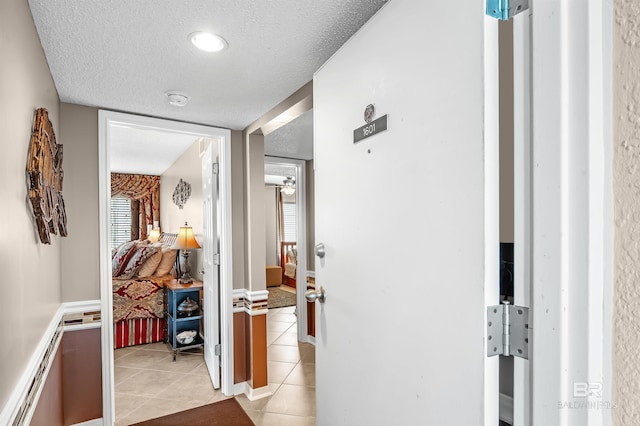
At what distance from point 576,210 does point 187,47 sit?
A: 155 cm

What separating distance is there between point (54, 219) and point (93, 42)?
817 millimetres

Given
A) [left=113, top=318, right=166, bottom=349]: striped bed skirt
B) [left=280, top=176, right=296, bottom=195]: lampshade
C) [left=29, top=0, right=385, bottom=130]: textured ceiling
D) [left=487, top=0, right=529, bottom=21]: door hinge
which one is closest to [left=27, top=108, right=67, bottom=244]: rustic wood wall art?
[left=29, top=0, right=385, bottom=130]: textured ceiling

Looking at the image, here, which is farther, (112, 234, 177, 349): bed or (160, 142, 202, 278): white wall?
(160, 142, 202, 278): white wall

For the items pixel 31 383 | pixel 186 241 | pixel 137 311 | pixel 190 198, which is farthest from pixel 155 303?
pixel 31 383

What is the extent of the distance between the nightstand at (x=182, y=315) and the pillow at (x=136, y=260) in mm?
680

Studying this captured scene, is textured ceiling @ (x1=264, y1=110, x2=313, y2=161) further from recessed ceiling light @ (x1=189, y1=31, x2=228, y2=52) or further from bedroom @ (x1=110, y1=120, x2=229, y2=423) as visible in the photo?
recessed ceiling light @ (x1=189, y1=31, x2=228, y2=52)

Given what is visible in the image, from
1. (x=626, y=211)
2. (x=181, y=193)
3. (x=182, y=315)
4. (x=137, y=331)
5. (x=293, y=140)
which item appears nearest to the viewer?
(x=626, y=211)

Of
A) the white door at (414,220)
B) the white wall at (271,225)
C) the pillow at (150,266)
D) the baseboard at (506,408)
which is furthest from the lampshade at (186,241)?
the white wall at (271,225)

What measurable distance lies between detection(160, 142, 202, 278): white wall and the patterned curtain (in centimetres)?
67

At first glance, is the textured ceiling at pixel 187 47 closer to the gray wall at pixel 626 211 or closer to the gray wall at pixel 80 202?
the gray wall at pixel 80 202

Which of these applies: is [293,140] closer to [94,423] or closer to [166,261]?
[166,261]

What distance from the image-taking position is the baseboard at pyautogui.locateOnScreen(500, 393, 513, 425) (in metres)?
0.80

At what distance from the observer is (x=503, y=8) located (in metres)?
0.76

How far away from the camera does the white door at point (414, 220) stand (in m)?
0.76
